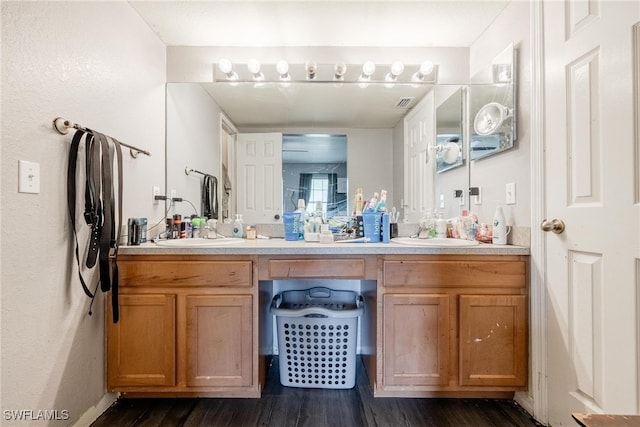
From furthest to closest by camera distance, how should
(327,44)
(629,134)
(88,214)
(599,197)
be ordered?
(327,44) < (88,214) < (599,197) < (629,134)

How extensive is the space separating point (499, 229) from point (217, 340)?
1.56 m

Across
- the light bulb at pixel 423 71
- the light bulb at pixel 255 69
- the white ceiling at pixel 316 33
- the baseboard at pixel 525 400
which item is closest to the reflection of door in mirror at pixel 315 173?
the white ceiling at pixel 316 33

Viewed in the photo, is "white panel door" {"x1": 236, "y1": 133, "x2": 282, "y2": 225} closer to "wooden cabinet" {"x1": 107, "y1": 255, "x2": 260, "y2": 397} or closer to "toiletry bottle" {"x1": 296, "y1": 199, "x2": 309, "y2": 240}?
"toiletry bottle" {"x1": 296, "y1": 199, "x2": 309, "y2": 240}

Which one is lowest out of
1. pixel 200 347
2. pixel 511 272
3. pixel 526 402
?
pixel 526 402

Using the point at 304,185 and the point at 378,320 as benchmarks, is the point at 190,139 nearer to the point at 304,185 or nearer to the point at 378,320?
the point at 304,185

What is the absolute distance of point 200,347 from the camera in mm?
1436

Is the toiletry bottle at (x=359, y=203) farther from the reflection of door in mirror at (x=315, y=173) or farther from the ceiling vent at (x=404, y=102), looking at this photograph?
the ceiling vent at (x=404, y=102)

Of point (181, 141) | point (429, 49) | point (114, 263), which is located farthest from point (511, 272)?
point (181, 141)

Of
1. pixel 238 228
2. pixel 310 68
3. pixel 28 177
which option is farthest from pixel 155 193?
pixel 310 68

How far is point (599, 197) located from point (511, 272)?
1.64ft

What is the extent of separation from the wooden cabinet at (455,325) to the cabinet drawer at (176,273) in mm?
797

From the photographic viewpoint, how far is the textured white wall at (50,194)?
1006mm

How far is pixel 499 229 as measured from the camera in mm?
1545

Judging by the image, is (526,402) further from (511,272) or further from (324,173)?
(324,173)
